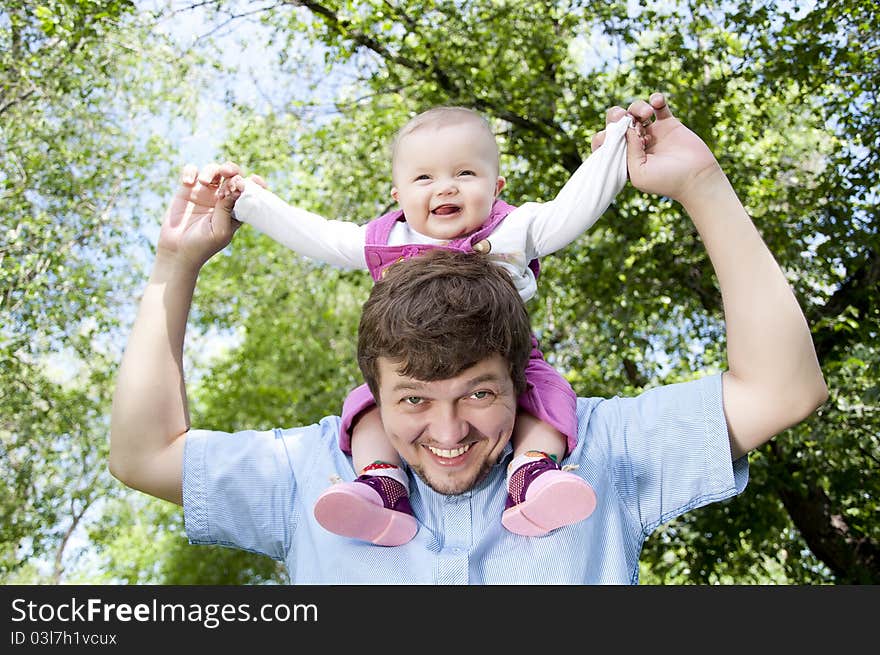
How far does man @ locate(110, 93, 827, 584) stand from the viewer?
1.71m

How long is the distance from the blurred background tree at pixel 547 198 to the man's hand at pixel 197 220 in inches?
150

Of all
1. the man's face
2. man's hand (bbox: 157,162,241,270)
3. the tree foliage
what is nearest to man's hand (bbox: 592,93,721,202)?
the man's face

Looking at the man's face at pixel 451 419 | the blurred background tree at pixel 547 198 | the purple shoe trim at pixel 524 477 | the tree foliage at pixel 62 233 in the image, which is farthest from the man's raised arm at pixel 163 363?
the tree foliage at pixel 62 233

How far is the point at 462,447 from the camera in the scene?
1734mm

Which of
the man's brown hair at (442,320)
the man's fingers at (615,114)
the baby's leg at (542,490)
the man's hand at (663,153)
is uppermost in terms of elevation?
the man's fingers at (615,114)

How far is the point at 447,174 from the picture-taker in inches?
85.0

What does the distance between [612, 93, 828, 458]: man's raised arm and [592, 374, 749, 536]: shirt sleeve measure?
0.04m

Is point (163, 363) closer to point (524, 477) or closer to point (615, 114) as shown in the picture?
point (524, 477)

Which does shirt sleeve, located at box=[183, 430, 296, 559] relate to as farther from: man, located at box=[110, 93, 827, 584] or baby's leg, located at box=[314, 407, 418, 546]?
baby's leg, located at box=[314, 407, 418, 546]

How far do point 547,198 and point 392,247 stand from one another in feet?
16.5

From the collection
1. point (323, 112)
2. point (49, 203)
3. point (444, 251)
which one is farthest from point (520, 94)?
point (444, 251)

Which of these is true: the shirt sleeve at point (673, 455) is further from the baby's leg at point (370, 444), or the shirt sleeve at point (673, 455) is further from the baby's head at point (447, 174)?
the baby's head at point (447, 174)

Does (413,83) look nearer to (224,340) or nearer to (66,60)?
(66,60)

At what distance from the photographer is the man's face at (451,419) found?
67.4 inches
